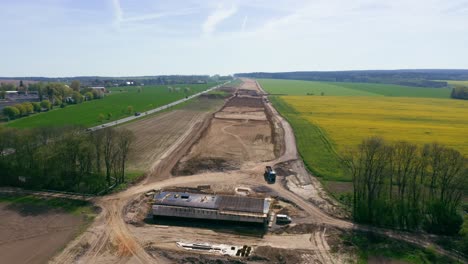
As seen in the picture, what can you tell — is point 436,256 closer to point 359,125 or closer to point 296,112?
point 359,125

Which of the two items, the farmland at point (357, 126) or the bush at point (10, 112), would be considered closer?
the farmland at point (357, 126)

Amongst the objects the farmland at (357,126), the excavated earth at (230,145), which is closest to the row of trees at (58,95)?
the excavated earth at (230,145)

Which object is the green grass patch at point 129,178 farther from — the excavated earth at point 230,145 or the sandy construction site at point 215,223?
the excavated earth at point 230,145

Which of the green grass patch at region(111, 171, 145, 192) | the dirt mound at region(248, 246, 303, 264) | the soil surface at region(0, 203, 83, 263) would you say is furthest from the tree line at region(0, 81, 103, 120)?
the dirt mound at region(248, 246, 303, 264)

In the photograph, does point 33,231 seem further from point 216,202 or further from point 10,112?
point 10,112

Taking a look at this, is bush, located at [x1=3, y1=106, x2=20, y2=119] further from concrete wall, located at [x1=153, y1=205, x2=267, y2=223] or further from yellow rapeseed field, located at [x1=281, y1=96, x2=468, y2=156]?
yellow rapeseed field, located at [x1=281, y1=96, x2=468, y2=156]

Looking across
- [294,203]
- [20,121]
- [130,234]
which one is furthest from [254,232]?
[20,121]

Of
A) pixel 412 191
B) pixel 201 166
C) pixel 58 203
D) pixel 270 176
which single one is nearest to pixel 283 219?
pixel 270 176
